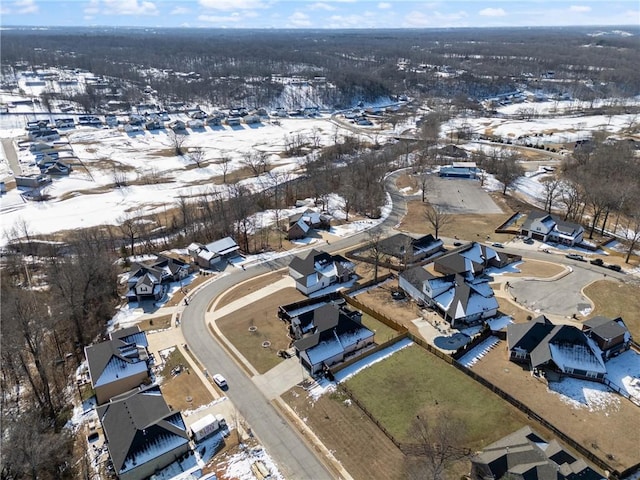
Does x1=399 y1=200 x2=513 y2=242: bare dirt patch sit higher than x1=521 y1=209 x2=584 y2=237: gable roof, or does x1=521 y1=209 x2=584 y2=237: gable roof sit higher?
x1=521 y1=209 x2=584 y2=237: gable roof

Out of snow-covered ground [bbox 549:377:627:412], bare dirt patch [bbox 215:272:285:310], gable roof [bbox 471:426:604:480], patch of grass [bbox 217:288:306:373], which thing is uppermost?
gable roof [bbox 471:426:604:480]

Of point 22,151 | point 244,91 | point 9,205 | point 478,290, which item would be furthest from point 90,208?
point 244,91

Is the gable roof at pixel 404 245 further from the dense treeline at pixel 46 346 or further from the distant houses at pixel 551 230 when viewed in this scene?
the dense treeline at pixel 46 346

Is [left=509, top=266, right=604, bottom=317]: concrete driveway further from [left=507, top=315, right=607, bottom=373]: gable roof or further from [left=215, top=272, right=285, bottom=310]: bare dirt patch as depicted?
[left=215, top=272, right=285, bottom=310]: bare dirt patch

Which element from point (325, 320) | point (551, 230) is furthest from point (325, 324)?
point (551, 230)

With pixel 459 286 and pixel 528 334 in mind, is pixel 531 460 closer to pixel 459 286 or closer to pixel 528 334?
pixel 528 334

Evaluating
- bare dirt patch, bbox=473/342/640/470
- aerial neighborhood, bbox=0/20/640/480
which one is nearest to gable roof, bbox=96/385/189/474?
aerial neighborhood, bbox=0/20/640/480

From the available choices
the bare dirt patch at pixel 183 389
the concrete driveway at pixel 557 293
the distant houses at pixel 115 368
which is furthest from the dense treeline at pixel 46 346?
the concrete driveway at pixel 557 293
